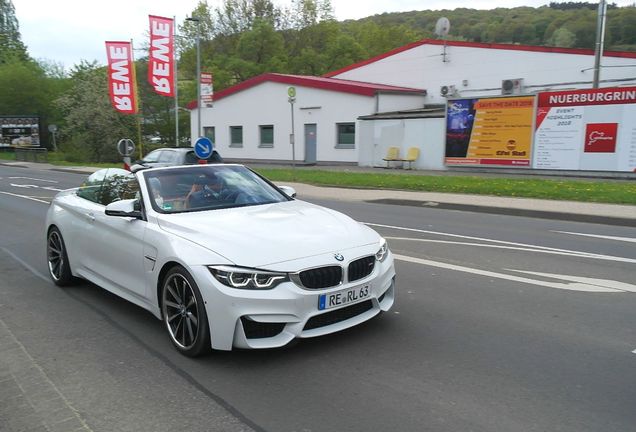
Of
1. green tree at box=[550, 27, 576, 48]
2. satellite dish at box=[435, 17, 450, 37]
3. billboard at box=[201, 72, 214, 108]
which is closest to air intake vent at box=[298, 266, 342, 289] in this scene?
billboard at box=[201, 72, 214, 108]

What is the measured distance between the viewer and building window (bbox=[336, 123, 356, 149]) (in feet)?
94.3

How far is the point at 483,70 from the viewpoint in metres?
29.3

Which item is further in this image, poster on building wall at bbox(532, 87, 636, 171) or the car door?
poster on building wall at bbox(532, 87, 636, 171)

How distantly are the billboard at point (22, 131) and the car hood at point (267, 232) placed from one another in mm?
53688

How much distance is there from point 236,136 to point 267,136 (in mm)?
3290

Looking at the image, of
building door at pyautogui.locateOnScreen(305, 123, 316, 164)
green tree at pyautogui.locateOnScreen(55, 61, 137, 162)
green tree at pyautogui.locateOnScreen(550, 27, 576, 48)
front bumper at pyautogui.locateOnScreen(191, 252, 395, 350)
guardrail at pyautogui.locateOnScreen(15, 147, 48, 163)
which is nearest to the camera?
front bumper at pyautogui.locateOnScreen(191, 252, 395, 350)

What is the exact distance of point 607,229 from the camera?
10.2 meters

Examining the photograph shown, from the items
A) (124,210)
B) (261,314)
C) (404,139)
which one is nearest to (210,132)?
(404,139)

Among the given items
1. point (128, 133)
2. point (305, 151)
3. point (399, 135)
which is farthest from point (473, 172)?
point (128, 133)

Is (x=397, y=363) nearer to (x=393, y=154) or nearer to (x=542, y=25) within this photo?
(x=393, y=154)

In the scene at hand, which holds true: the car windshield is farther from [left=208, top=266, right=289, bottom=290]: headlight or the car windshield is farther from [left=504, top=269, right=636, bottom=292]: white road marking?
[left=504, top=269, right=636, bottom=292]: white road marking

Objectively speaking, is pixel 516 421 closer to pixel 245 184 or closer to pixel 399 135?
pixel 245 184

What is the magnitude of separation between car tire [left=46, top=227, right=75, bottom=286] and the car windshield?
6.01ft

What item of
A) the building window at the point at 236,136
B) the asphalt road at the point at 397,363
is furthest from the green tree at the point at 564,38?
the asphalt road at the point at 397,363
